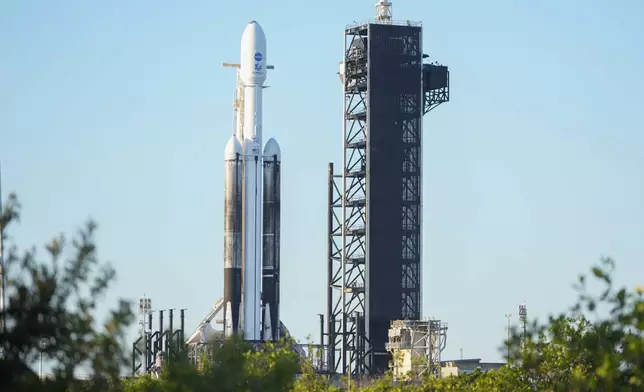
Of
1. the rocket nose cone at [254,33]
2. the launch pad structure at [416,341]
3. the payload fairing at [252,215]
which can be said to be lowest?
the launch pad structure at [416,341]

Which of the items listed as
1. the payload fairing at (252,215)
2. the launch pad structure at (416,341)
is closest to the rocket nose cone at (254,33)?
the payload fairing at (252,215)

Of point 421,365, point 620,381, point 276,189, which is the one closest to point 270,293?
point 276,189

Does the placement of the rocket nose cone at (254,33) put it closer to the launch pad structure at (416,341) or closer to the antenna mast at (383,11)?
the antenna mast at (383,11)

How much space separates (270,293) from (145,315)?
53.8 ft

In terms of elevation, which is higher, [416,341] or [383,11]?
[383,11]

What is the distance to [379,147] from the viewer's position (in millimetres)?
122750

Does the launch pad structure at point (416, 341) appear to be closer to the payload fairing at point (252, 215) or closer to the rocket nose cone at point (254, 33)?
the payload fairing at point (252, 215)

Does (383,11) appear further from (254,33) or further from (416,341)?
(416,341)

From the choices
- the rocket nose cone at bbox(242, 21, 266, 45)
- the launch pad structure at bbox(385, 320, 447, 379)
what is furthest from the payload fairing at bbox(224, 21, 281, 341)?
the launch pad structure at bbox(385, 320, 447, 379)

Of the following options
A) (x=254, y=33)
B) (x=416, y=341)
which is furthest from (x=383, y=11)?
(x=416, y=341)

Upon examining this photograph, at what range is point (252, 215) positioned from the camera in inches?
4897

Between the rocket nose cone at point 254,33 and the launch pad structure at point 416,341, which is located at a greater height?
the rocket nose cone at point 254,33

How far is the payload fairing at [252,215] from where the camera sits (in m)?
125

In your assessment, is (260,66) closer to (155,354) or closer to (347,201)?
(347,201)
